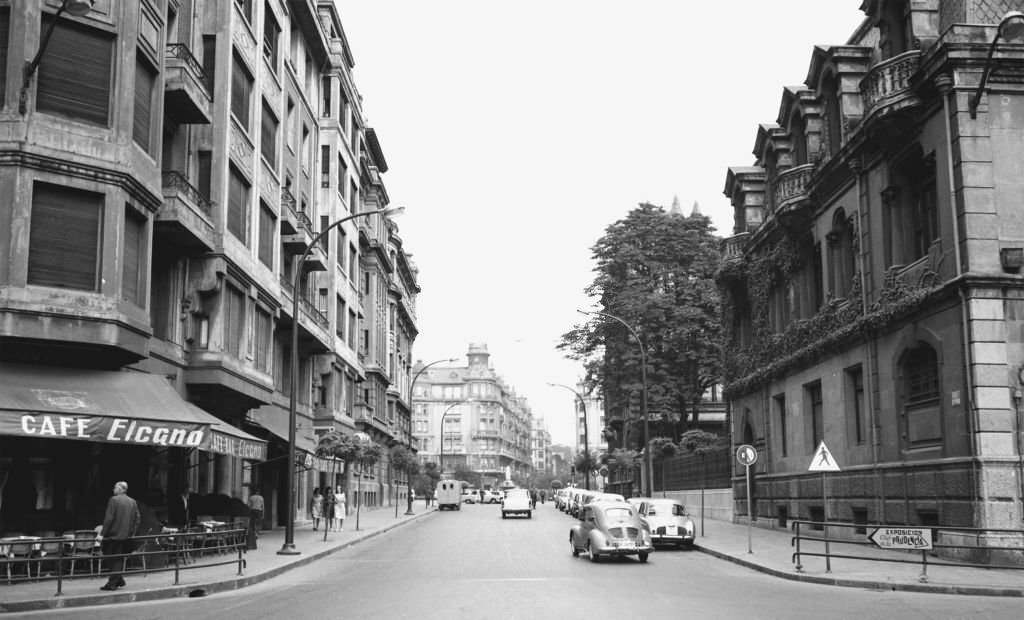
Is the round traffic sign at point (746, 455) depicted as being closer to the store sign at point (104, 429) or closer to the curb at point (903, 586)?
the curb at point (903, 586)

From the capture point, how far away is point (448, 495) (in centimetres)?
7350

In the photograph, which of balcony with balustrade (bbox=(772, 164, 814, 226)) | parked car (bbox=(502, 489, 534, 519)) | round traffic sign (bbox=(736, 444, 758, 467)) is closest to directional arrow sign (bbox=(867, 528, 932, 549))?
round traffic sign (bbox=(736, 444, 758, 467))

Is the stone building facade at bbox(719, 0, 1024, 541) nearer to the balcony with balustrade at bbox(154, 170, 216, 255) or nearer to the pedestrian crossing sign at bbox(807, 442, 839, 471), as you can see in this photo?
the pedestrian crossing sign at bbox(807, 442, 839, 471)

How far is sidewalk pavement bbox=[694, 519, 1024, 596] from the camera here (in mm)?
17297

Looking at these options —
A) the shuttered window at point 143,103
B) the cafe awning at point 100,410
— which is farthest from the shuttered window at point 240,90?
the cafe awning at point 100,410

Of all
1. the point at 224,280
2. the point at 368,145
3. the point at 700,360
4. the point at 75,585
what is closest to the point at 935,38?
the point at 224,280

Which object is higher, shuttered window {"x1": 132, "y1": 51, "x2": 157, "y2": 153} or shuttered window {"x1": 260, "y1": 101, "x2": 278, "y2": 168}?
shuttered window {"x1": 260, "y1": 101, "x2": 278, "y2": 168}

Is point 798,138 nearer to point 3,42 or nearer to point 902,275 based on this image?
point 902,275

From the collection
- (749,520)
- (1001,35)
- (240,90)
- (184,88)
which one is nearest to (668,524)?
(749,520)

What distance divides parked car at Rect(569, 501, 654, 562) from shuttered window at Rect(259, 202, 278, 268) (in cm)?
1457

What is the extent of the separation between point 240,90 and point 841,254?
1890 centimetres

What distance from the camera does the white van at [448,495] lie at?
73250 millimetres

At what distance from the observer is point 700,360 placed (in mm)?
53406

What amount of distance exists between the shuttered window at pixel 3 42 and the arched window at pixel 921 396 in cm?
2092
